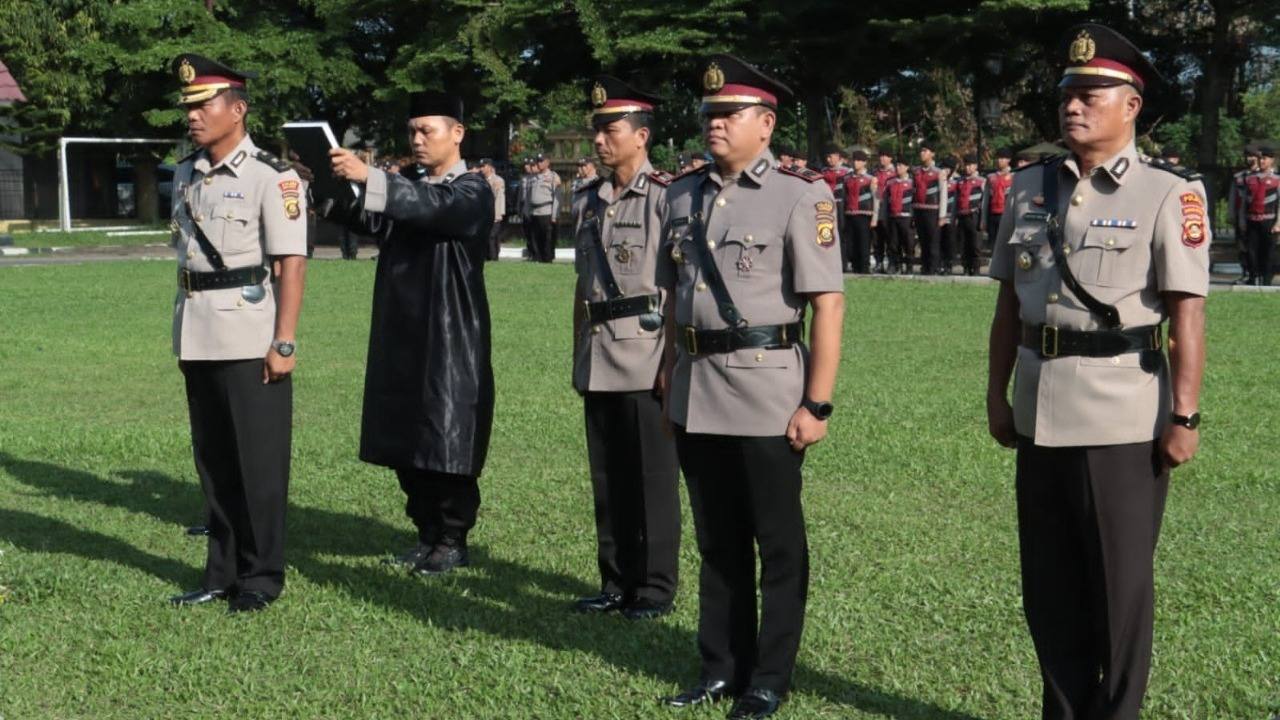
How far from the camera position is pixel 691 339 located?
16.0 feet

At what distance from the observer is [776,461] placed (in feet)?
15.7

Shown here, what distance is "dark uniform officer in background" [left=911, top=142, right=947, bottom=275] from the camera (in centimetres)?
2447

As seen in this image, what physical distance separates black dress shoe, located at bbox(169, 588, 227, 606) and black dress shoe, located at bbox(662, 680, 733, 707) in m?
2.17

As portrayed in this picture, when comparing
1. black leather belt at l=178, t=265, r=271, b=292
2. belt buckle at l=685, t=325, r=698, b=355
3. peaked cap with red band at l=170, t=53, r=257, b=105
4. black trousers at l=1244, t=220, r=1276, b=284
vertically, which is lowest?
black trousers at l=1244, t=220, r=1276, b=284

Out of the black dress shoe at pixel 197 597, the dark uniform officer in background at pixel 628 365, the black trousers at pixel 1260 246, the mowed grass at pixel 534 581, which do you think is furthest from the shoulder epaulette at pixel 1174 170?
the black trousers at pixel 1260 246

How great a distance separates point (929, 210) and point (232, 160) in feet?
64.5

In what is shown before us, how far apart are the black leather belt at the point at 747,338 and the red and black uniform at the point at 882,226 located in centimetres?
2081

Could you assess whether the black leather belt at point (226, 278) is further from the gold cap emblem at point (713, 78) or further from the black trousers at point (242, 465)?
the gold cap emblem at point (713, 78)

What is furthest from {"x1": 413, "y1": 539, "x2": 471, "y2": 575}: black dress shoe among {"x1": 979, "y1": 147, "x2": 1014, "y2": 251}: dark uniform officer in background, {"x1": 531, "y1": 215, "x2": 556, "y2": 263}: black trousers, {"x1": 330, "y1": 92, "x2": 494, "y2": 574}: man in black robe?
{"x1": 531, "y1": 215, "x2": 556, "y2": 263}: black trousers

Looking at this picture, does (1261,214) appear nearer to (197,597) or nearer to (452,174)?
(452,174)

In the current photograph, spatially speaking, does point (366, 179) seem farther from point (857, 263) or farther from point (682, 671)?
point (857, 263)

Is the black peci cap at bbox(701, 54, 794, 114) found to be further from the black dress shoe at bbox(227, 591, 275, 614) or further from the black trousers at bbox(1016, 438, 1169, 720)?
the black dress shoe at bbox(227, 591, 275, 614)

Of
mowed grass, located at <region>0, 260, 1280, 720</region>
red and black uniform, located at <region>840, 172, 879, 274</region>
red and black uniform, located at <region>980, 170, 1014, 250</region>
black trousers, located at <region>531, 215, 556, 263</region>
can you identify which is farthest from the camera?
black trousers, located at <region>531, 215, 556, 263</region>

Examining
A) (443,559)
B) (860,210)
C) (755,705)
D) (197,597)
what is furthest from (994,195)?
(755,705)
